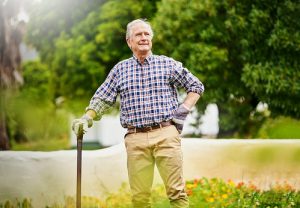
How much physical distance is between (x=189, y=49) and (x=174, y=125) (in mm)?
9309

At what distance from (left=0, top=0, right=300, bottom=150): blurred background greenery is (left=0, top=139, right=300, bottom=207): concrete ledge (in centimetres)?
475

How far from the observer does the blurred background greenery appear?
13047 mm

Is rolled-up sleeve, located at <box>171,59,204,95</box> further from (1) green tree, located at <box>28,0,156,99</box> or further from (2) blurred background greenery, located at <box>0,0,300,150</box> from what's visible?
(1) green tree, located at <box>28,0,156,99</box>

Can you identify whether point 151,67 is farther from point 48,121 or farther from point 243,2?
point 48,121

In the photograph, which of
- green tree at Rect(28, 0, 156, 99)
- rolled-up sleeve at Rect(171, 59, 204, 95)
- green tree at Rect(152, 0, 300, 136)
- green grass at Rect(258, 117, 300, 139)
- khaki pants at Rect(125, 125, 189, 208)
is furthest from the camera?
green tree at Rect(28, 0, 156, 99)

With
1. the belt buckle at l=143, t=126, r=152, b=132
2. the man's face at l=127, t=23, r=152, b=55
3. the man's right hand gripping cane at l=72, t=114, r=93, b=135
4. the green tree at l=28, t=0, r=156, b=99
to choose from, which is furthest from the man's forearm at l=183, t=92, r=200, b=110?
the green tree at l=28, t=0, r=156, b=99

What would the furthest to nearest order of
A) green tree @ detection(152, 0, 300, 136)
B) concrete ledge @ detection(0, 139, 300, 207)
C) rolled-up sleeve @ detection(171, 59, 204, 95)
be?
green tree @ detection(152, 0, 300, 136), concrete ledge @ detection(0, 139, 300, 207), rolled-up sleeve @ detection(171, 59, 204, 95)

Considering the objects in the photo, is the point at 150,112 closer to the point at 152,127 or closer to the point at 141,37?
the point at 152,127

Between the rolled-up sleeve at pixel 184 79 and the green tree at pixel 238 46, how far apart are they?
25.8 feet

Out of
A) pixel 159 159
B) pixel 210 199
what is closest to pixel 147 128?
pixel 159 159

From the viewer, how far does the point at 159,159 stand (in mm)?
4695

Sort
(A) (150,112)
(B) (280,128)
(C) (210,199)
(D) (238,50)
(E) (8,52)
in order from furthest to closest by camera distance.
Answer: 1. (E) (8,52)
2. (B) (280,128)
3. (D) (238,50)
4. (C) (210,199)
5. (A) (150,112)

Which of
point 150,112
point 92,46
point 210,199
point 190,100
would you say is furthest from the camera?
point 92,46

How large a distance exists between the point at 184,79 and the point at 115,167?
272 cm
